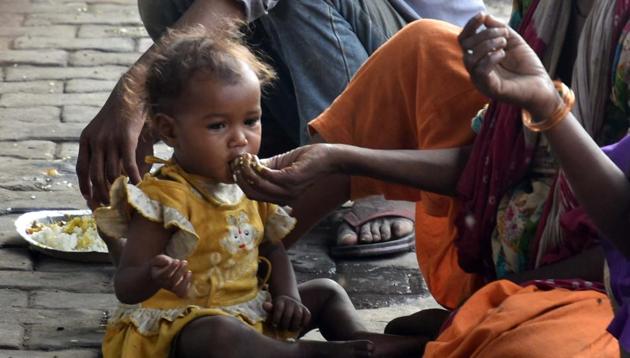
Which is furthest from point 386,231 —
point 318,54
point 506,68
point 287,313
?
point 506,68

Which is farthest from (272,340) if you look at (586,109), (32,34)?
(32,34)

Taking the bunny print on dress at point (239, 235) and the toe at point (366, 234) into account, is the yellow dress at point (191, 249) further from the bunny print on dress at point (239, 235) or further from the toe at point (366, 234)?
the toe at point (366, 234)

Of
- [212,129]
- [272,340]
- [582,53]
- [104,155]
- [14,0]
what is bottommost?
[14,0]

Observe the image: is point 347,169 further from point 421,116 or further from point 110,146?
point 110,146

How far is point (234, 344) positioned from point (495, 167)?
2.35 feet

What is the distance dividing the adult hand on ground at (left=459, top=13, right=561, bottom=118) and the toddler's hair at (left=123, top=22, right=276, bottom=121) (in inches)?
33.8

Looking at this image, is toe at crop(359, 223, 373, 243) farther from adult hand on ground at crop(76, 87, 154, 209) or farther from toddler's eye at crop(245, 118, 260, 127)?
toddler's eye at crop(245, 118, 260, 127)

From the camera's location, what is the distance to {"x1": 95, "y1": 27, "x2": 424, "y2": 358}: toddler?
2965 mm

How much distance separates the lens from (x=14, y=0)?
7.12 m

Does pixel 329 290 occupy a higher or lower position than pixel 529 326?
lower

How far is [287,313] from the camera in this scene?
3127 mm

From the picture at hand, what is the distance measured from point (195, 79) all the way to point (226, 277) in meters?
0.47

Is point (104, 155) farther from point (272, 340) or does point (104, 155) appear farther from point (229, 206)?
point (272, 340)

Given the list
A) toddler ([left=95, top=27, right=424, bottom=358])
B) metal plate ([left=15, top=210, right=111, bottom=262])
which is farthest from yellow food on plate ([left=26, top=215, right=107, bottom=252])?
toddler ([left=95, top=27, right=424, bottom=358])
